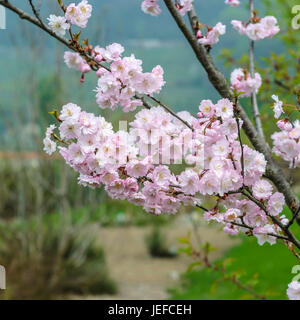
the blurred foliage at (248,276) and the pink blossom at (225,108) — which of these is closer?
the pink blossom at (225,108)

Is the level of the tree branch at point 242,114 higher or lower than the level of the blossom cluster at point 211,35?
lower

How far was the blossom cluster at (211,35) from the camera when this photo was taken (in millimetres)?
1768

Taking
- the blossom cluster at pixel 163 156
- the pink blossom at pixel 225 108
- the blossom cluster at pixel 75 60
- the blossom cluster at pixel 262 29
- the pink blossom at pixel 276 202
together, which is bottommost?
the pink blossom at pixel 276 202

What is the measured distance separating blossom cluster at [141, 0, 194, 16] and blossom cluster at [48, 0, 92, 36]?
10.7 inches

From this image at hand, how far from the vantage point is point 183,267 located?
8.90 m

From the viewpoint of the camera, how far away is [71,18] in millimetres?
1630

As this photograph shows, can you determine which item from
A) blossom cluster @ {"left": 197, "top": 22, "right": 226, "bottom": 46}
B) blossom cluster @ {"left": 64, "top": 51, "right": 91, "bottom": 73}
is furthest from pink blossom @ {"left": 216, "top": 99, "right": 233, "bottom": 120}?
blossom cluster @ {"left": 64, "top": 51, "right": 91, "bottom": 73}

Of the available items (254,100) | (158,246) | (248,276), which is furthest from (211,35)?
(158,246)

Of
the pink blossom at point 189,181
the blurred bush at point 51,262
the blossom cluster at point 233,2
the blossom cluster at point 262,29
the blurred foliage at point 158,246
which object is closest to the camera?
the pink blossom at point 189,181

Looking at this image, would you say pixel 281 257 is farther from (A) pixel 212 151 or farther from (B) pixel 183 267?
(A) pixel 212 151

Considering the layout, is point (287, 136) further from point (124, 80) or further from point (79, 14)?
point (79, 14)

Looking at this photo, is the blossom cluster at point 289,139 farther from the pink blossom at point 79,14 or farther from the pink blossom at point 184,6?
the pink blossom at point 79,14

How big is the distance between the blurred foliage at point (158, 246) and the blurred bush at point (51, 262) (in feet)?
8.88

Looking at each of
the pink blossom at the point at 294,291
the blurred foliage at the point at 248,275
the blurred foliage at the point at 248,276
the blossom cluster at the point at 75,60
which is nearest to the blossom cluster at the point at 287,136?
the pink blossom at the point at 294,291
